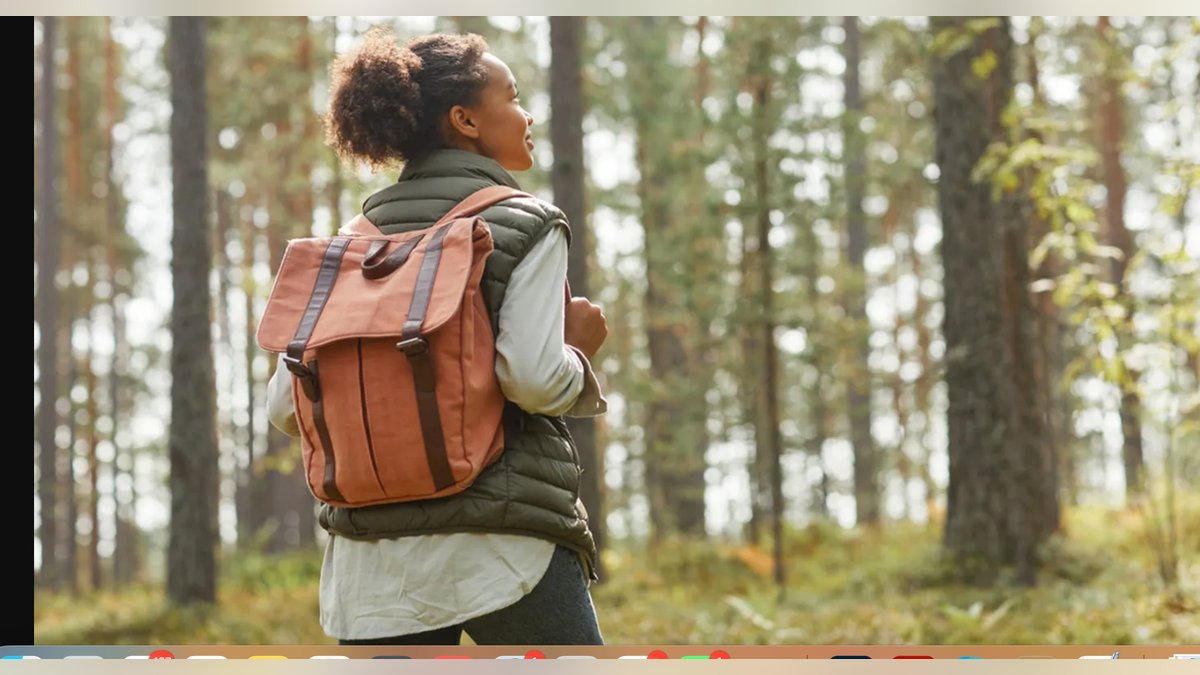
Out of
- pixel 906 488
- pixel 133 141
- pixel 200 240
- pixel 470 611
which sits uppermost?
pixel 133 141

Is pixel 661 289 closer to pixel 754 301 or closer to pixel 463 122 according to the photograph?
pixel 754 301

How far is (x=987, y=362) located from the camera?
8.66 meters

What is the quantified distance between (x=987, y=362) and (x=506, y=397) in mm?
7151

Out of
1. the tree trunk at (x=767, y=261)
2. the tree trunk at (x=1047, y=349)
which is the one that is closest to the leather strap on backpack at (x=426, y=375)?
the tree trunk at (x=1047, y=349)

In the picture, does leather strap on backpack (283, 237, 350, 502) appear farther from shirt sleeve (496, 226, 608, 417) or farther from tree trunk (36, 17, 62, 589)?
tree trunk (36, 17, 62, 589)

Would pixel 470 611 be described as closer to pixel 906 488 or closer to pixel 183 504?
pixel 183 504

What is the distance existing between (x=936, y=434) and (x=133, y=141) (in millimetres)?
18091

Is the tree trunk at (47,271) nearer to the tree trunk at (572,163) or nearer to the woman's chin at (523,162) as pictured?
the tree trunk at (572,163)

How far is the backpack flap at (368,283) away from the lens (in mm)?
2105

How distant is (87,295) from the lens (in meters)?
24.6

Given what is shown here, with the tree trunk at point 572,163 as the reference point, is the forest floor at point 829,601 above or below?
below

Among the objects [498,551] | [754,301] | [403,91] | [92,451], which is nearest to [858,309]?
[754,301]

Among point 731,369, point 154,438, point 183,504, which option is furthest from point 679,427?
point 154,438

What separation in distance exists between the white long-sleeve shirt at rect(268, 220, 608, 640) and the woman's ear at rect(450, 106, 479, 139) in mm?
311
